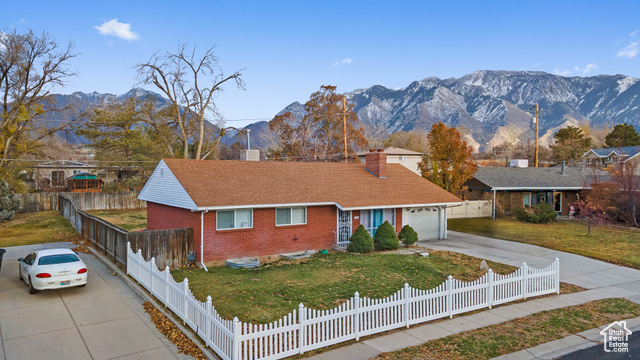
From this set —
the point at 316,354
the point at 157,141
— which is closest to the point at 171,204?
the point at 316,354

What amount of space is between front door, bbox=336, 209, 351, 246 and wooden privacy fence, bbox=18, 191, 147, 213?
29.5 meters

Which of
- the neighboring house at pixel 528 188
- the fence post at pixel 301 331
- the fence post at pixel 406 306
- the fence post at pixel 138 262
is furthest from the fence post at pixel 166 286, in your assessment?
the neighboring house at pixel 528 188

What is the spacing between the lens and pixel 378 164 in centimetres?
2641

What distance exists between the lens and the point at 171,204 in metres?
19.9

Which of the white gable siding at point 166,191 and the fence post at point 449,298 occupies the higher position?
the white gable siding at point 166,191

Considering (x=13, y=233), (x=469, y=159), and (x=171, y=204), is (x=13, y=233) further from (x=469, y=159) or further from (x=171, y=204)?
(x=469, y=159)

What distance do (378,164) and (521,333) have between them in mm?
16897

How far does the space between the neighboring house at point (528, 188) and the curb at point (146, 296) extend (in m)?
31.1

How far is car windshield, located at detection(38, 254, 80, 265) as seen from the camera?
1277 cm

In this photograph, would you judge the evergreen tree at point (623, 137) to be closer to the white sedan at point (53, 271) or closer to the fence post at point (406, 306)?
the fence post at point (406, 306)

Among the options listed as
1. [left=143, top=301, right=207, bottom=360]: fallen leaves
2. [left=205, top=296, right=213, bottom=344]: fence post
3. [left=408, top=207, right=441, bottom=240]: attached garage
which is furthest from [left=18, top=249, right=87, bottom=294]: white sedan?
[left=408, top=207, right=441, bottom=240]: attached garage

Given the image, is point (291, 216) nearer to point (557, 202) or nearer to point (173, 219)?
point (173, 219)

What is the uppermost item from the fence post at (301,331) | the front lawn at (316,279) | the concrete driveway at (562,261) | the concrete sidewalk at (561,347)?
the fence post at (301,331)

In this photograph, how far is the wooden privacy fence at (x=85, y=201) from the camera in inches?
1542
